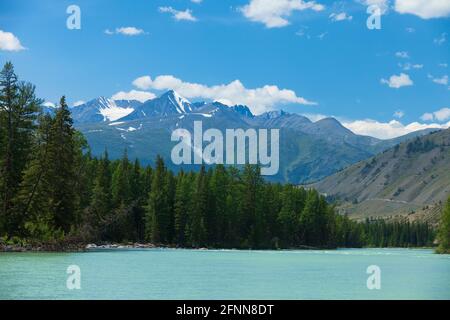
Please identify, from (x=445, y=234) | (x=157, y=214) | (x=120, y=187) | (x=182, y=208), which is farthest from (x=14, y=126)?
(x=445, y=234)

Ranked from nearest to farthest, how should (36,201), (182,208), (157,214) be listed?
1. (36,201)
2. (157,214)
3. (182,208)

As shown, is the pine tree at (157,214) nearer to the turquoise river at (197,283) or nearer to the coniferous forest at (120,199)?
the coniferous forest at (120,199)

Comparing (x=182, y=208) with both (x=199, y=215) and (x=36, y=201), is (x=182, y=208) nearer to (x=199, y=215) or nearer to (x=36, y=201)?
(x=199, y=215)

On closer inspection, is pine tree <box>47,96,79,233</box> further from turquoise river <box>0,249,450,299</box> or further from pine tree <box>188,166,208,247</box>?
→ pine tree <box>188,166,208,247</box>

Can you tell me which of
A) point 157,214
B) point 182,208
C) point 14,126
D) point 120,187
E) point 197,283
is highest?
point 14,126

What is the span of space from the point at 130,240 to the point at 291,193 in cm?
5154

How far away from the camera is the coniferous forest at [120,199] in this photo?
281ft

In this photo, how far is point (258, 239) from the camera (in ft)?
484

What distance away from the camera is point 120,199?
135500 mm

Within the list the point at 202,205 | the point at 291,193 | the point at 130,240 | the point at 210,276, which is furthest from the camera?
the point at 291,193

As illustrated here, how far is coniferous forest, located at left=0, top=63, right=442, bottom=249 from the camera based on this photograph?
8575 cm
